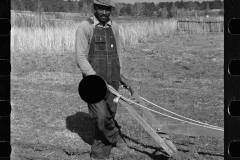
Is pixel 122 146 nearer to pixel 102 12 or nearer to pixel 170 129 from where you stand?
pixel 170 129

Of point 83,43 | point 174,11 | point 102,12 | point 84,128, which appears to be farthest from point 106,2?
point 174,11

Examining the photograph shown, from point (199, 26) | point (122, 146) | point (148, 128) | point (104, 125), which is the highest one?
point (199, 26)

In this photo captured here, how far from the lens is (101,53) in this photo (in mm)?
4172

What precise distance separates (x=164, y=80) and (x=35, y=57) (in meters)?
5.87

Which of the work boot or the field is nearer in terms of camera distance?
the work boot

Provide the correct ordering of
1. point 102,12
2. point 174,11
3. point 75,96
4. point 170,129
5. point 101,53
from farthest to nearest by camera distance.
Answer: point 174,11
point 75,96
point 101,53
point 102,12
point 170,129

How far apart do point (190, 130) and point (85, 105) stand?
4276mm

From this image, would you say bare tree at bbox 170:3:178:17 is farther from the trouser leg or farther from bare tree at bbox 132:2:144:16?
the trouser leg

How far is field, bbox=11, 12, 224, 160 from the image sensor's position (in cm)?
511

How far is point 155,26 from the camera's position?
94.1 feet

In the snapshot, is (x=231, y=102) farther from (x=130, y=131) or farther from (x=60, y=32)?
(x=60, y=32)

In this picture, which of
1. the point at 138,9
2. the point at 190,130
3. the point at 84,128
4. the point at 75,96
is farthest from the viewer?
the point at 138,9

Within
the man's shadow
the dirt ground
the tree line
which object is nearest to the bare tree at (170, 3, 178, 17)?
the tree line

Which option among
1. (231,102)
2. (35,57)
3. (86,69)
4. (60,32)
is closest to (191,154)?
(86,69)
